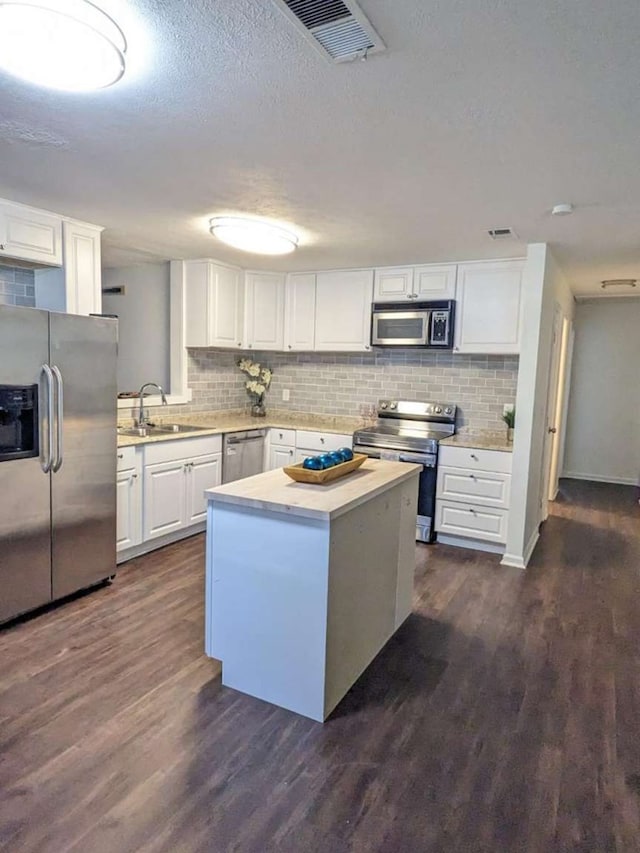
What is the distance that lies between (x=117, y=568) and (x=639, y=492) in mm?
5958

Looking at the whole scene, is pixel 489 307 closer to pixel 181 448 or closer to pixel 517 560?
pixel 517 560

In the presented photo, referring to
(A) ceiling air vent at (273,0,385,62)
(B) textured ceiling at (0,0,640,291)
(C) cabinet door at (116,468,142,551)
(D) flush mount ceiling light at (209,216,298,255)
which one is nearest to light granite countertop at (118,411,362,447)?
(C) cabinet door at (116,468,142,551)

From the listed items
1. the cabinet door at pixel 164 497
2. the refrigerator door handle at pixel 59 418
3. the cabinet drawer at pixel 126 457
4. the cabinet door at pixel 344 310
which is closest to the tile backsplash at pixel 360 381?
the cabinet door at pixel 344 310

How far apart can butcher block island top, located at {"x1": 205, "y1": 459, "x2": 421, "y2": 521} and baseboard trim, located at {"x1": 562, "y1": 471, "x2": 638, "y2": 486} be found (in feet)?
17.5

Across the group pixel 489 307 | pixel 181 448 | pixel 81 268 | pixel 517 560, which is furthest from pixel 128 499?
pixel 489 307

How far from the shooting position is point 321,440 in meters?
4.65

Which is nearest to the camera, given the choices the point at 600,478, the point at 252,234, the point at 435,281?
the point at 252,234

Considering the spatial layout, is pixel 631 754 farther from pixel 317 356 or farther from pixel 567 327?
pixel 567 327

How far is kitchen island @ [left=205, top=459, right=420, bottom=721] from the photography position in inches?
81.0

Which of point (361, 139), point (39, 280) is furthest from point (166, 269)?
point (361, 139)

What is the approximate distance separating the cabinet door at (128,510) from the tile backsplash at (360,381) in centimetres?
131

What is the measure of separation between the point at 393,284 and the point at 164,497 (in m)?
2.61

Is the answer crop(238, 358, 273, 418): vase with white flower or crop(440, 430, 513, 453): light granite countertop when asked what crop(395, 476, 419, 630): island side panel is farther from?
crop(238, 358, 273, 418): vase with white flower

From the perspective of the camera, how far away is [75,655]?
2.49 meters
